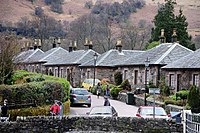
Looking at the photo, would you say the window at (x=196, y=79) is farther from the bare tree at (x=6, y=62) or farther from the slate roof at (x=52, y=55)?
the slate roof at (x=52, y=55)

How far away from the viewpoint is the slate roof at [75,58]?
59.4 metres

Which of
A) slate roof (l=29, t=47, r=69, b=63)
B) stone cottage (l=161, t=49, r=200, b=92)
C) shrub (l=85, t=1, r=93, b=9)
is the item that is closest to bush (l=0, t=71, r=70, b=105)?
stone cottage (l=161, t=49, r=200, b=92)

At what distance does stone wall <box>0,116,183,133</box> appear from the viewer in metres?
19.0

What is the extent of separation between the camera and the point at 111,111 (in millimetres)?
22656

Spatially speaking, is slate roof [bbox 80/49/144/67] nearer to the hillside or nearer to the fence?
the fence

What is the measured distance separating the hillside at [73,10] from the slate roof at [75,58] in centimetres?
7043

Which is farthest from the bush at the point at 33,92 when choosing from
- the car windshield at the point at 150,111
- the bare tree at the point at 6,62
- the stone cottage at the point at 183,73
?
the stone cottage at the point at 183,73

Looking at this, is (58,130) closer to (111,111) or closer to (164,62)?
(111,111)

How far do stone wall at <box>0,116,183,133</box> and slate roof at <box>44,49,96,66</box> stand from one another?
3914 cm

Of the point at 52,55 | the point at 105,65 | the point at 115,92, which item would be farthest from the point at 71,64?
the point at 115,92

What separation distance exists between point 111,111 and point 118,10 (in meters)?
134

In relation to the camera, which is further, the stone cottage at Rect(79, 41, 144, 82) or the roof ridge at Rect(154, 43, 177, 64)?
the stone cottage at Rect(79, 41, 144, 82)

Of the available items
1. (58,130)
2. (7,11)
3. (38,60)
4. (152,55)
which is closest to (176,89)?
(152,55)

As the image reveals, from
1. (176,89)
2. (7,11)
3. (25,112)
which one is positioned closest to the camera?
(25,112)
